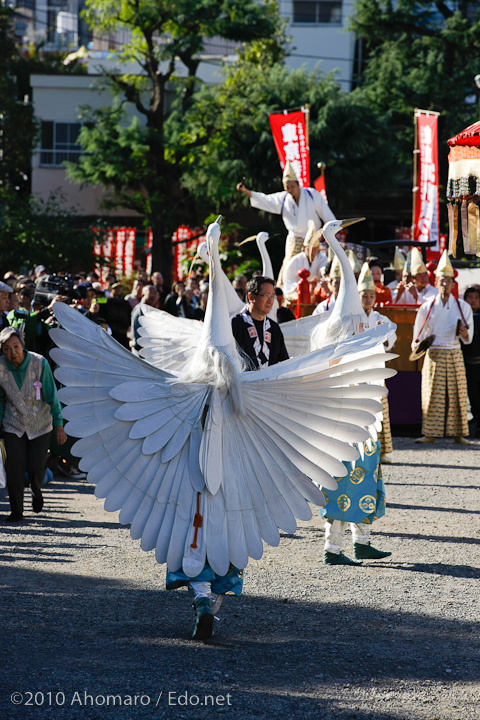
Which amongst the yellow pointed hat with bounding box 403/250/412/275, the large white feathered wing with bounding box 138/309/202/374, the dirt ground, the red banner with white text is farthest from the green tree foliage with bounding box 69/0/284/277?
the dirt ground

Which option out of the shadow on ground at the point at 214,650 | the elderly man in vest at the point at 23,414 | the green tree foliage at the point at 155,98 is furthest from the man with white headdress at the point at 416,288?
the green tree foliage at the point at 155,98

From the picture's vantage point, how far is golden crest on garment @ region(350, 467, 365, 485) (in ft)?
18.3

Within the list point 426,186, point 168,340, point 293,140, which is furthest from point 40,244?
point 168,340

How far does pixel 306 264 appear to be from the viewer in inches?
456

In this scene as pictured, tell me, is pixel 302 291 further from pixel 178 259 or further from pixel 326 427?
pixel 178 259

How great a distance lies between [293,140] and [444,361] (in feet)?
21.2

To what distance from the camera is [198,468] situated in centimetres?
422

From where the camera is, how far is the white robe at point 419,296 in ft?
37.0

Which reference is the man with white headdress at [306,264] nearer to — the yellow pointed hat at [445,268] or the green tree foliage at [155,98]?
the yellow pointed hat at [445,268]

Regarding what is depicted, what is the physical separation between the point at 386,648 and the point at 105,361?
182 cm

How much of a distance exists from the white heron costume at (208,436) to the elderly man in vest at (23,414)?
101 inches

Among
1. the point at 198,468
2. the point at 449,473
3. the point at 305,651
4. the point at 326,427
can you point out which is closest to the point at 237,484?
the point at 198,468

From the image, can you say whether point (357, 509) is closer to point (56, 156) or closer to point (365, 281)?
point (365, 281)

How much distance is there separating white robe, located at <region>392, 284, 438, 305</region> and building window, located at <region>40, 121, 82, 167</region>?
19.4m
